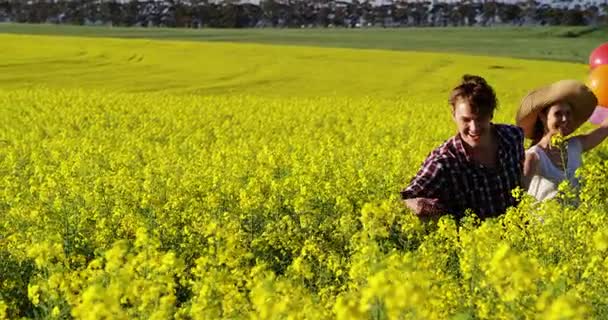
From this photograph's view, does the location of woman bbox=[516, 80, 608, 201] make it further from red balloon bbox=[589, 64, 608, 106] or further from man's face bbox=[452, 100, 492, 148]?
red balloon bbox=[589, 64, 608, 106]

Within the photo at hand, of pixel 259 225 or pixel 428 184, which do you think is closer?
pixel 428 184

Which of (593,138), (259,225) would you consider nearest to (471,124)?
(593,138)

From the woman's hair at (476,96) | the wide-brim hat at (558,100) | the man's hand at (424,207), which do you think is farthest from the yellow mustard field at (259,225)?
the woman's hair at (476,96)

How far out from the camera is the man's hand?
5.34 m

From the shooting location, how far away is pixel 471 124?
5246 millimetres

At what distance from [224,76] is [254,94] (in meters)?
4.34

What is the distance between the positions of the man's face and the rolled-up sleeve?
0.23 m

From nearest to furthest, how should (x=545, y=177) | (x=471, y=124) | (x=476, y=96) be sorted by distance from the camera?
(x=476, y=96), (x=471, y=124), (x=545, y=177)

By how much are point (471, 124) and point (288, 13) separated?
8935cm

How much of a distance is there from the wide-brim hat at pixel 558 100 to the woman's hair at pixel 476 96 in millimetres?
897

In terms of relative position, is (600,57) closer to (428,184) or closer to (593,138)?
(593,138)

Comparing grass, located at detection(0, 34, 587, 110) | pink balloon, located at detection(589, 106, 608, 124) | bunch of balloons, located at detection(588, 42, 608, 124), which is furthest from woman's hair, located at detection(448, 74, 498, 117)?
grass, located at detection(0, 34, 587, 110)

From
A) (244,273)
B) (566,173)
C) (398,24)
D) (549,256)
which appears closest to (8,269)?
(244,273)

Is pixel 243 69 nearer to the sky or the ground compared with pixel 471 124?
nearer to the ground
